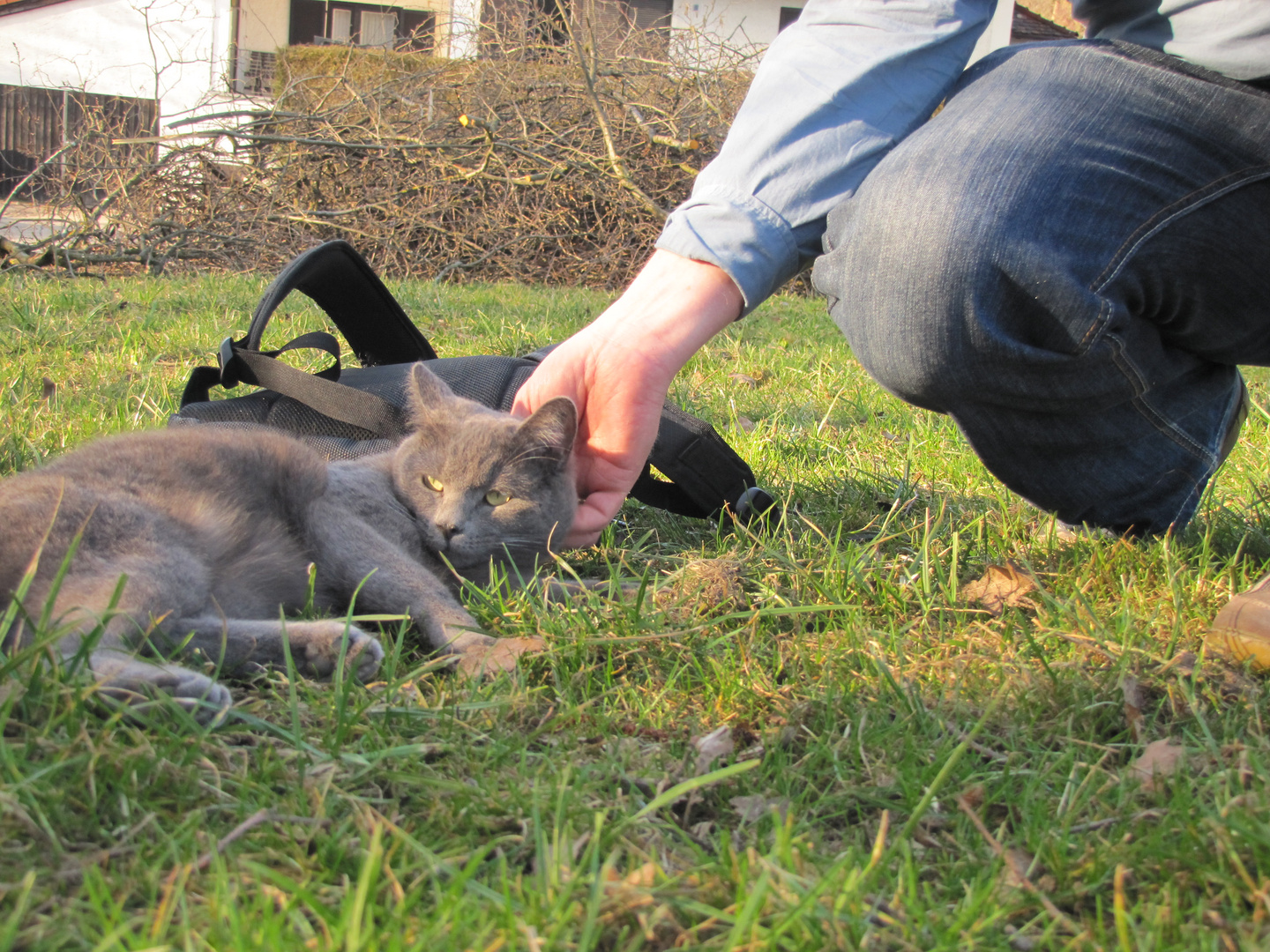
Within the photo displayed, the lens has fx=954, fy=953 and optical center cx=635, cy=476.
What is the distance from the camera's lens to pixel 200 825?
3.19ft

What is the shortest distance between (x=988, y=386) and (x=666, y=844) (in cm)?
118

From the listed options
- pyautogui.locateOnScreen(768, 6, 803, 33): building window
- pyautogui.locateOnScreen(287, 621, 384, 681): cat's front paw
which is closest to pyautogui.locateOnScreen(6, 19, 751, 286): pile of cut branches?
pyautogui.locateOnScreen(287, 621, 384, 681): cat's front paw

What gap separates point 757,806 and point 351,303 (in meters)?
1.94

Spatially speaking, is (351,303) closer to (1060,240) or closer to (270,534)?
(270,534)

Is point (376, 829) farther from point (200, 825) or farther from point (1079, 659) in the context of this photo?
point (1079, 659)

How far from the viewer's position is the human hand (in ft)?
6.38

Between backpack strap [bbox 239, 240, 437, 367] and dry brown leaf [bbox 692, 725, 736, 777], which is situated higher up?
backpack strap [bbox 239, 240, 437, 367]

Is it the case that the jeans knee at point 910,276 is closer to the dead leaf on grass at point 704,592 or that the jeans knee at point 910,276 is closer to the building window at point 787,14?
the dead leaf on grass at point 704,592

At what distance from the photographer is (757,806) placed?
1112mm

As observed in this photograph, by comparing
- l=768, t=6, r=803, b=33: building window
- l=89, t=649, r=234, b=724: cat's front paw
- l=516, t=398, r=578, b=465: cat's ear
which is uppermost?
l=768, t=6, r=803, b=33: building window

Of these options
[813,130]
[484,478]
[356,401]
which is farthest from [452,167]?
[813,130]

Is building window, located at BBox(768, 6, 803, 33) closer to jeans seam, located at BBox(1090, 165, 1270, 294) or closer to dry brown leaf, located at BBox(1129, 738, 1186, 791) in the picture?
jeans seam, located at BBox(1090, 165, 1270, 294)

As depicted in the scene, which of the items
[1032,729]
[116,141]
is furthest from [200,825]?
[116,141]

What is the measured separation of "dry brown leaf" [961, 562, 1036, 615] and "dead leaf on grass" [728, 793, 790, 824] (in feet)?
2.40
